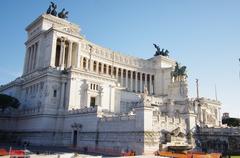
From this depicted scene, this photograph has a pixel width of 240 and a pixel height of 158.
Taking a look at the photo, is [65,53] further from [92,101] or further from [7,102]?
[7,102]

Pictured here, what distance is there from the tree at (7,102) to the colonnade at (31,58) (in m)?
13.5

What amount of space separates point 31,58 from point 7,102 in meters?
19.2

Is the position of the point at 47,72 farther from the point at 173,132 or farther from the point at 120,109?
the point at 173,132

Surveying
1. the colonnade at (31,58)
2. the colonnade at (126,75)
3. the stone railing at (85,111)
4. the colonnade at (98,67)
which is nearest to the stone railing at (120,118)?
the stone railing at (85,111)

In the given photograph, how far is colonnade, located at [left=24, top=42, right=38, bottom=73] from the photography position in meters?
72.5

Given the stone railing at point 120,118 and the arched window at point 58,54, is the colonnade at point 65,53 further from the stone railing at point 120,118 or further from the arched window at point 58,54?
the stone railing at point 120,118

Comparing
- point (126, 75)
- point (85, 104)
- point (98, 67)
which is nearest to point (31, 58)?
point (98, 67)

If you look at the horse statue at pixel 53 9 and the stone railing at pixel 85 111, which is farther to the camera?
the horse statue at pixel 53 9

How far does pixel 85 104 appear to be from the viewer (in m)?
56.7

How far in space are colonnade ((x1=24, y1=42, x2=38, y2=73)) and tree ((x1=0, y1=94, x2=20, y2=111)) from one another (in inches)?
532

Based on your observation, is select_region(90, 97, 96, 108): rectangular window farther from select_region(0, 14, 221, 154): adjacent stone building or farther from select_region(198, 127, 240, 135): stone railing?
select_region(198, 127, 240, 135): stone railing

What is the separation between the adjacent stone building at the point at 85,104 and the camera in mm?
38219

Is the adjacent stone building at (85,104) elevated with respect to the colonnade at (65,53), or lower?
lower

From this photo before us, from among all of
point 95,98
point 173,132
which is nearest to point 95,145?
point 173,132
